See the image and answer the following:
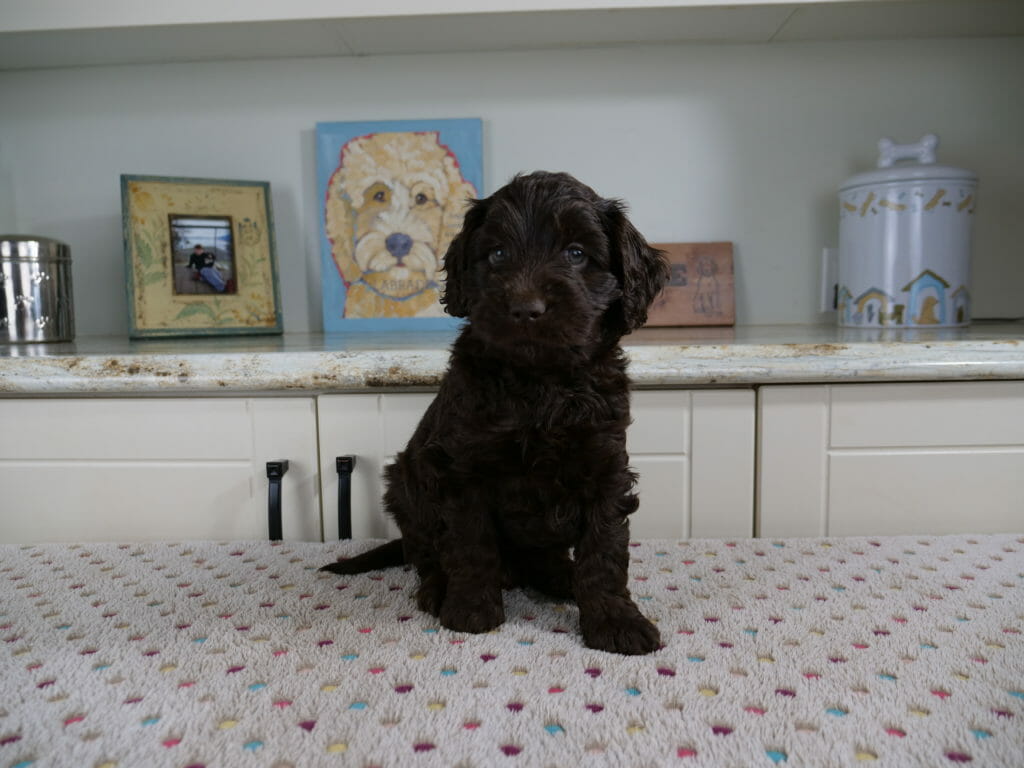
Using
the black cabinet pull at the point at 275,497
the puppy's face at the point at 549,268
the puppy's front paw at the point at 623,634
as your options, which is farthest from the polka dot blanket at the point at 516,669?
the puppy's face at the point at 549,268

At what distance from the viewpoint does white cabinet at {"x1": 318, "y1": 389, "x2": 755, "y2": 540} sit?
1216 mm

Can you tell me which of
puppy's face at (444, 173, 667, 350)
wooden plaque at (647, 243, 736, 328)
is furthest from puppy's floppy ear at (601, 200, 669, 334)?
wooden plaque at (647, 243, 736, 328)

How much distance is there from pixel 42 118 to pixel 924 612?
2.12 m

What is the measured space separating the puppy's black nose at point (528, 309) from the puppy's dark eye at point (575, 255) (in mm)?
93

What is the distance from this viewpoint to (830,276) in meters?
1.79

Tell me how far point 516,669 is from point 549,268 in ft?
1.37

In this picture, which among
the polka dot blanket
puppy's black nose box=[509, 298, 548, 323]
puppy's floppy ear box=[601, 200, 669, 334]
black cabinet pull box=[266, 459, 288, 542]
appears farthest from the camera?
black cabinet pull box=[266, 459, 288, 542]

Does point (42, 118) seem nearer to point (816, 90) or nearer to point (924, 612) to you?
point (816, 90)

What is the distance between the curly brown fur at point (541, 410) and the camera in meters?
0.81

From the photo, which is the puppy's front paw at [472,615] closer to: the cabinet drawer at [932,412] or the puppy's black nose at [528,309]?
the puppy's black nose at [528,309]

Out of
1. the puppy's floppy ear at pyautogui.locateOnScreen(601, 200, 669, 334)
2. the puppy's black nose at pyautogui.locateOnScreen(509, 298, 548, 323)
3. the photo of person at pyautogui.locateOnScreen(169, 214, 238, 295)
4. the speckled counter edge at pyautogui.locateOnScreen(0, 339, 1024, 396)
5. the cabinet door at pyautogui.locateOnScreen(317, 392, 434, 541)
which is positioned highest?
the photo of person at pyautogui.locateOnScreen(169, 214, 238, 295)

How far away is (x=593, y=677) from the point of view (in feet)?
2.34

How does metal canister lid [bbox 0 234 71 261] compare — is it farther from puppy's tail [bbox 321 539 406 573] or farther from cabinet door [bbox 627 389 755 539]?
cabinet door [bbox 627 389 755 539]

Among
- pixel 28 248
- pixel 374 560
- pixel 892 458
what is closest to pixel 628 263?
pixel 374 560
